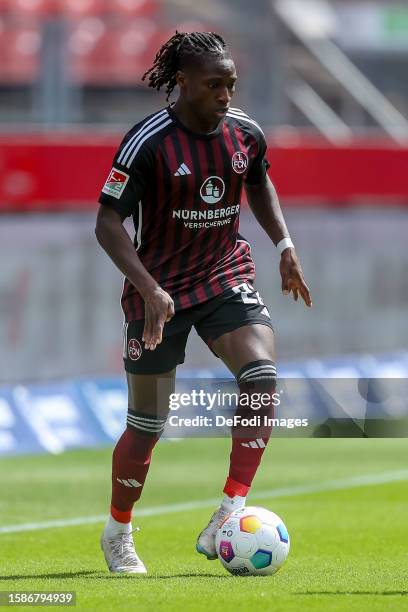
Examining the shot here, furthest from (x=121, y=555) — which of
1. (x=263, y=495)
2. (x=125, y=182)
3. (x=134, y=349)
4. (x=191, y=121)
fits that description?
(x=263, y=495)

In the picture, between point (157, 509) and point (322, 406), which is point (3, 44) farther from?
point (157, 509)

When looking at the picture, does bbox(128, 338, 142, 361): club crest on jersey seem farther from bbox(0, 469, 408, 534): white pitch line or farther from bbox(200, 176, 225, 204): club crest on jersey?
bbox(0, 469, 408, 534): white pitch line

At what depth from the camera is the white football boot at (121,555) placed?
658 cm

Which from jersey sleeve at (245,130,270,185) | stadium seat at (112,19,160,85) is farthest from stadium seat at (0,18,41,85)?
jersey sleeve at (245,130,270,185)

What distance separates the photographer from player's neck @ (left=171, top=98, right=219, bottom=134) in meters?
Result: 6.46

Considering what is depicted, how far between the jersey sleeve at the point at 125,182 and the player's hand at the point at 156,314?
47cm

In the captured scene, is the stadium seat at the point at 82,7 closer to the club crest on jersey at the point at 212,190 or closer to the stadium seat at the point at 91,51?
the stadium seat at the point at 91,51

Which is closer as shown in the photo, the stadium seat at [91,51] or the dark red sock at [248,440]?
the dark red sock at [248,440]

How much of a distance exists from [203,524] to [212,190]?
3001mm

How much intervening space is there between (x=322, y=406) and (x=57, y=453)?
2442 millimetres

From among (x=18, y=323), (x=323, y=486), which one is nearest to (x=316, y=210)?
(x=18, y=323)

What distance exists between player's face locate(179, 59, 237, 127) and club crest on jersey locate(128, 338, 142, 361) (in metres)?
1.05

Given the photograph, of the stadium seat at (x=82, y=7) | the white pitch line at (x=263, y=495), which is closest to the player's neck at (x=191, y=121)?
the white pitch line at (x=263, y=495)

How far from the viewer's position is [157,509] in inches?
381
